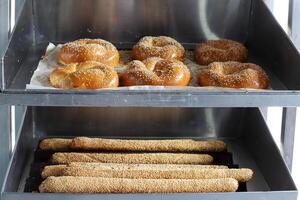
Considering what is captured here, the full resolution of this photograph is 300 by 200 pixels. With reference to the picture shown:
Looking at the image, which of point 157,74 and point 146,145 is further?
point 146,145

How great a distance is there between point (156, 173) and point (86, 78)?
13.6 inches

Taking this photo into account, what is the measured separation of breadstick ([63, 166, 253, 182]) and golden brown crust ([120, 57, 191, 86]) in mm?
253

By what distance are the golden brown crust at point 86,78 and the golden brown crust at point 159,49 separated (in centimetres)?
20

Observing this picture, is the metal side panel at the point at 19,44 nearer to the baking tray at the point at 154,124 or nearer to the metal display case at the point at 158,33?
the metal display case at the point at 158,33

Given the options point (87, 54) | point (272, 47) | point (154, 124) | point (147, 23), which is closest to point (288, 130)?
point (272, 47)

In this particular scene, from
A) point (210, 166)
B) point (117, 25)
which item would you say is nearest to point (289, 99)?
point (210, 166)

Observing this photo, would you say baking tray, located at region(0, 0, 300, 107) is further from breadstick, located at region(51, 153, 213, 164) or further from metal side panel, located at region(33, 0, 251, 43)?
breadstick, located at region(51, 153, 213, 164)

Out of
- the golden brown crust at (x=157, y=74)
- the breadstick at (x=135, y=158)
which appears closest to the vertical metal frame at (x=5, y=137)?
the breadstick at (x=135, y=158)

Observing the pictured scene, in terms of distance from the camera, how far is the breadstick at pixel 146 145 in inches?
75.6

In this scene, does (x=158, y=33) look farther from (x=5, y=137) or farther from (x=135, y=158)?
(x=5, y=137)

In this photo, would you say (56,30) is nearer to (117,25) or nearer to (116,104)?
(117,25)

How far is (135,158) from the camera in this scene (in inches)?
73.1

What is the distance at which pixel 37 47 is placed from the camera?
1989mm

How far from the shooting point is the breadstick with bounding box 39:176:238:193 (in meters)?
1.65
